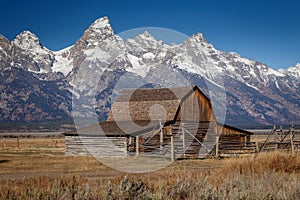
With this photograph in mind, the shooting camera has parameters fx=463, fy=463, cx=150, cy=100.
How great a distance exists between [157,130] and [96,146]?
6196mm

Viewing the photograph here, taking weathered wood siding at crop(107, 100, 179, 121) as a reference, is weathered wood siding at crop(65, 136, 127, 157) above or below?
below

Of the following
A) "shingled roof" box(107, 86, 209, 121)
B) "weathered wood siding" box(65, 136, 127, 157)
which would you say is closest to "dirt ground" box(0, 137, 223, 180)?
"weathered wood siding" box(65, 136, 127, 157)

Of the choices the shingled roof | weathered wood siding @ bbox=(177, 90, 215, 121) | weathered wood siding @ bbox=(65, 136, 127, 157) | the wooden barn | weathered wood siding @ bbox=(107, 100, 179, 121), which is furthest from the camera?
weathered wood siding @ bbox=(177, 90, 215, 121)

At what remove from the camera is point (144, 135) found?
4103 cm

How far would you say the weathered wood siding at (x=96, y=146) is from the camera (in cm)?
4138

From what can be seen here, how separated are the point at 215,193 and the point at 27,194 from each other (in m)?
5.06

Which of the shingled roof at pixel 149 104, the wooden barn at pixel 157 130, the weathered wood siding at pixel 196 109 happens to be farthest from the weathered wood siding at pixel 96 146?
the weathered wood siding at pixel 196 109

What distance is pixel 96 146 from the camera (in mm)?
43500

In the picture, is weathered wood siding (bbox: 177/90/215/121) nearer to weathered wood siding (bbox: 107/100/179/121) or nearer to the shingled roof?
the shingled roof

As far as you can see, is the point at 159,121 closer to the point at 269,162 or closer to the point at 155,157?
the point at 155,157

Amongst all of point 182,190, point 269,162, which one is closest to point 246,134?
point 269,162

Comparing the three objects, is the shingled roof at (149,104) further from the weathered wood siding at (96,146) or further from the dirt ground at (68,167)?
the dirt ground at (68,167)

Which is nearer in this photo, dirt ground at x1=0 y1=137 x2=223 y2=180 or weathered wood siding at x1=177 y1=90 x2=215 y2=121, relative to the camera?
dirt ground at x1=0 y1=137 x2=223 y2=180

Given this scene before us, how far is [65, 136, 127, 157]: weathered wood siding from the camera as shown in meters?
41.4
